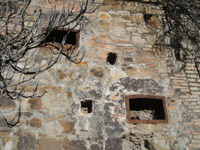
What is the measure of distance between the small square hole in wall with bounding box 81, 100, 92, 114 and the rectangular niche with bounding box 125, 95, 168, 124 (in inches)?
24.7

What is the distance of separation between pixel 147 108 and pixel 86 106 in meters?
1.12

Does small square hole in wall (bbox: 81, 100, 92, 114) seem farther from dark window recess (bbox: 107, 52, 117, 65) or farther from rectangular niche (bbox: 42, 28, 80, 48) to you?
rectangular niche (bbox: 42, 28, 80, 48)

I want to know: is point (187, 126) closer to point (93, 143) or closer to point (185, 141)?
point (185, 141)

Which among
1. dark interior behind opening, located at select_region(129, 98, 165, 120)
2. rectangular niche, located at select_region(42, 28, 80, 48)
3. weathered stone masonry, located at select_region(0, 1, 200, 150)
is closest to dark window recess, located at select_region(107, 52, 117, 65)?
weathered stone masonry, located at select_region(0, 1, 200, 150)

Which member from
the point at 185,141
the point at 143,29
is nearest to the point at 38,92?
the point at 143,29

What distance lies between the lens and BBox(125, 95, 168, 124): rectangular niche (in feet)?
10.3

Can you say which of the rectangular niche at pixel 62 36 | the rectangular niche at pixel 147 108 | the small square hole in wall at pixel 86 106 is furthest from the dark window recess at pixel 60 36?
the rectangular niche at pixel 147 108

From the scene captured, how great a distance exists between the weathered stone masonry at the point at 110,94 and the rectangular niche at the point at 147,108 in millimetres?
88

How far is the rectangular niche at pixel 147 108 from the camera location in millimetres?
3129

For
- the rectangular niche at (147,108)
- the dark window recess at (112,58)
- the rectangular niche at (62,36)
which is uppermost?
the rectangular niche at (62,36)

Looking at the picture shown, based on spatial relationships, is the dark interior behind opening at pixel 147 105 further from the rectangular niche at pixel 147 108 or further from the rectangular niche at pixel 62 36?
the rectangular niche at pixel 62 36

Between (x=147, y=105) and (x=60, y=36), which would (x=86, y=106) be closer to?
(x=147, y=105)

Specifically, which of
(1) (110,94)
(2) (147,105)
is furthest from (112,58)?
(2) (147,105)

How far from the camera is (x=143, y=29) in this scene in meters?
3.58
